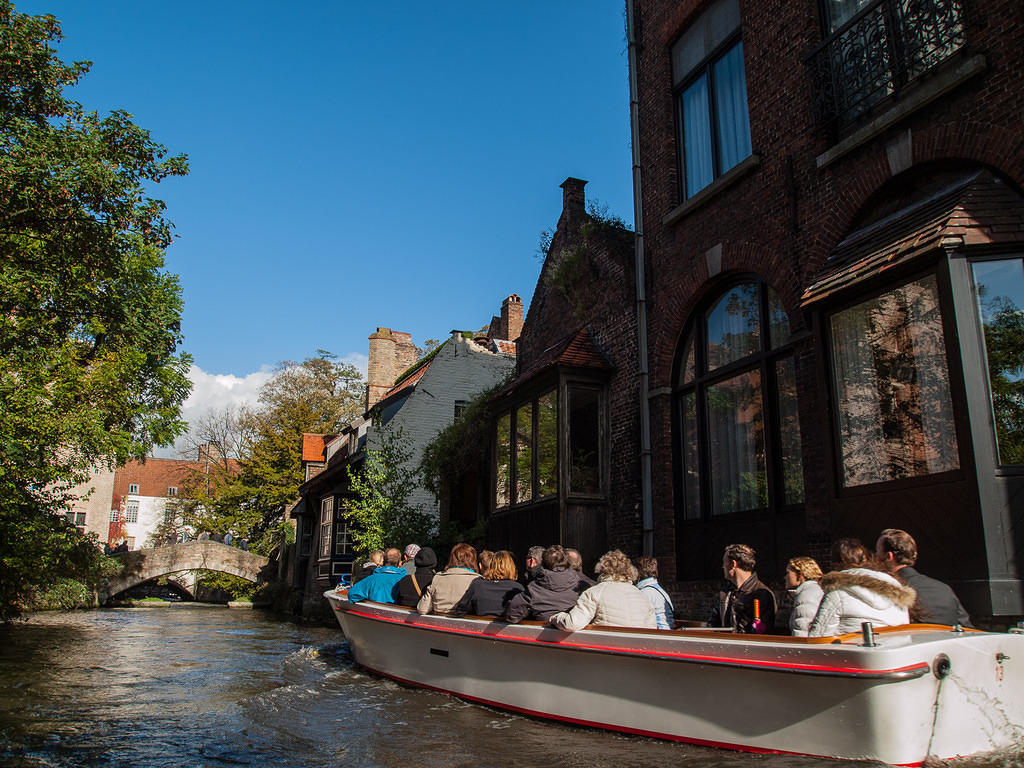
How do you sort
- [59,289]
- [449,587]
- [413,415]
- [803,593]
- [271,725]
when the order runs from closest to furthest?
[803,593] → [271,725] → [449,587] → [59,289] → [413,415]

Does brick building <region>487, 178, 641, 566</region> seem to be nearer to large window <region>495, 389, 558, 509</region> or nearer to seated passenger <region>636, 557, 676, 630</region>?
large window <region>495, 389, 558, 509</region>

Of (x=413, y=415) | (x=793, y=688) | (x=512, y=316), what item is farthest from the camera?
(x=512, y=316)

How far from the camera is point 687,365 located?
402 inches

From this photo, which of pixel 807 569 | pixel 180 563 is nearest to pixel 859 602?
pixel 807 569

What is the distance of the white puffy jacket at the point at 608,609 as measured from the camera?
6.01 m

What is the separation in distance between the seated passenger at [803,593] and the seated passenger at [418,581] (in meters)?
4.51

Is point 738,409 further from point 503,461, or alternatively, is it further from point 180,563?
point 180,563

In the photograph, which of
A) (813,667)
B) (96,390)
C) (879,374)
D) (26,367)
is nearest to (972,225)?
(879,374)

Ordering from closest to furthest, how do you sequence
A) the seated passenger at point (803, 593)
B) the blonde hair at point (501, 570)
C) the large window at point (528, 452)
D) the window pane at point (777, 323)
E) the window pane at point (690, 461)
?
the seated passenger at point (803, 593), the blonde hair at point (501, 570), the window pane at point (777, 323), the window pane at point (690, 461), the large window at point (528, 452)

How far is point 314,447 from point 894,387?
3042 centimetres

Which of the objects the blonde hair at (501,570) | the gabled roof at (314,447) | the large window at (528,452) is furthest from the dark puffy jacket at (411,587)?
the gabled roof at (314,447)

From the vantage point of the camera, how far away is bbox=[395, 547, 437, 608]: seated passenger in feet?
30.2

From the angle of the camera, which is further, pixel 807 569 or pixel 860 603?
pixel 807 569

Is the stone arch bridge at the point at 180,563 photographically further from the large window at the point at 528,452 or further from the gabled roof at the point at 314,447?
the large window at the point at 528,452
